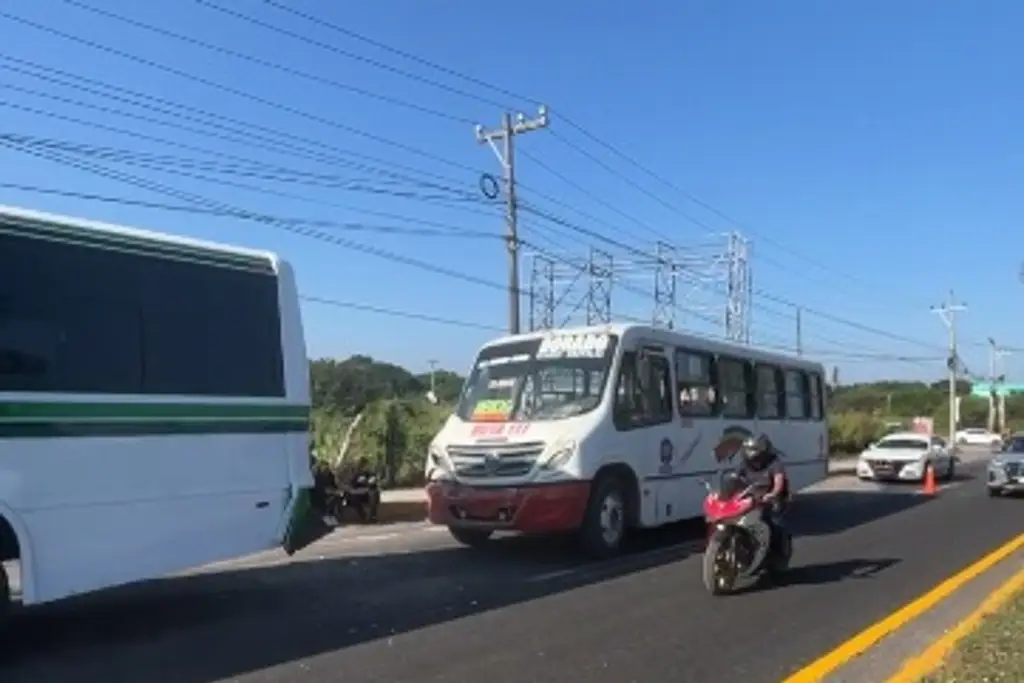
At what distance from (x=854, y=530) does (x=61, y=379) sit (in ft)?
40.0

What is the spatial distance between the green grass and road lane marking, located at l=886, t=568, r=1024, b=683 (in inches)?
4.0

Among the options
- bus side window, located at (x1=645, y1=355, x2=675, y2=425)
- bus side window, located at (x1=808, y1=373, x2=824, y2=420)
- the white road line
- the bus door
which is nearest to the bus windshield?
the bus door

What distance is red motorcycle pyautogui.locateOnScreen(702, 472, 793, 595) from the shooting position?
1030 centimetres

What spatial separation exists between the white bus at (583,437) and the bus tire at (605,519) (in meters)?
0.01

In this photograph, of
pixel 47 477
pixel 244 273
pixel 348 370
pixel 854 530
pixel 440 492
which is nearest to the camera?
pixel 47 477

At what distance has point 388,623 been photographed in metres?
8.71

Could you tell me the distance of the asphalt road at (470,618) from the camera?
23.6 ft

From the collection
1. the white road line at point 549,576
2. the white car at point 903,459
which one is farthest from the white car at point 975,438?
the white road line at point 549,576

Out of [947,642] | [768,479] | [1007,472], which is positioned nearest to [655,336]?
[768,479]

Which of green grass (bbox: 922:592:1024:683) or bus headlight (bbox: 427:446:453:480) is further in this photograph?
bus headlight (bbox: 427:446:453:480)

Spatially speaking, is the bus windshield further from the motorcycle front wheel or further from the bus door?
the motorcycle front wheel

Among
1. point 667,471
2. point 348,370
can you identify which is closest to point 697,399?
point 667,471

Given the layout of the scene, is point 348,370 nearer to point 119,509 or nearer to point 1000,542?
point 1000,542

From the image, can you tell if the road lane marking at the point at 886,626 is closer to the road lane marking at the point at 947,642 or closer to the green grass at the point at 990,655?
the road lane marking at the point at 947,642
